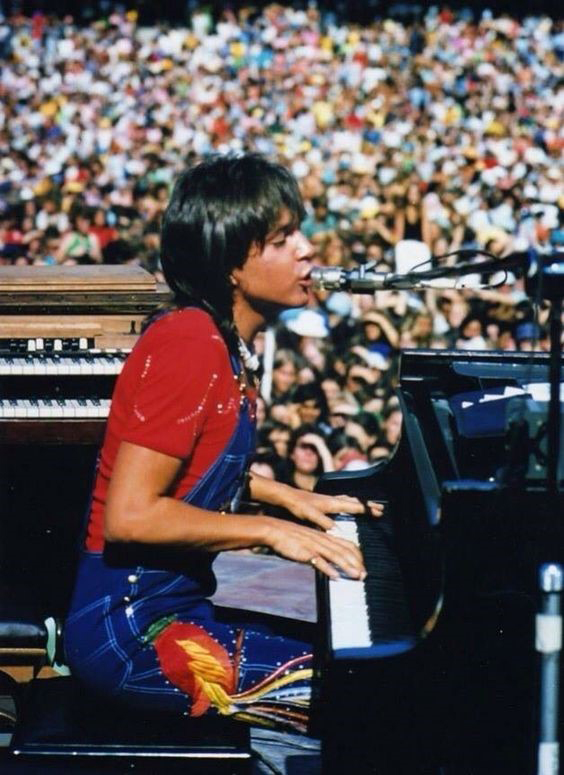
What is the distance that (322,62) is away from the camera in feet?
68.2

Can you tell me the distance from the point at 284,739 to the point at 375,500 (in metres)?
1.29

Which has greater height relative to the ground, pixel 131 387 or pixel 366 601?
pixel 131 387

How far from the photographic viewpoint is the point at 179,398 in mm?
2430

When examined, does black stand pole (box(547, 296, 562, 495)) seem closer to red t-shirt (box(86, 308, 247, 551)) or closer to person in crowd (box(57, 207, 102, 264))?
red t-shirt (box(86, 308, 247, 551))

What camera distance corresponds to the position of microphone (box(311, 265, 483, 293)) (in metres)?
2.41

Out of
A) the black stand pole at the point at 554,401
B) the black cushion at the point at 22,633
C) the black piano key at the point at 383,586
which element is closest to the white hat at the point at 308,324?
the black cushion at the point at 22,633

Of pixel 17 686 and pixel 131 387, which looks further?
pixel 17 686

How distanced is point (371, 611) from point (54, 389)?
1.83 metres

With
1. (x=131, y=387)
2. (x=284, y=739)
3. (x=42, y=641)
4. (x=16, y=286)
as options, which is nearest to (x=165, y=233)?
(x=131, y=387)

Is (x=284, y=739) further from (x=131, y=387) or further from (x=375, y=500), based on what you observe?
(x=131, y=387)

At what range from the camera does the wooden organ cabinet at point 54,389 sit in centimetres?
406

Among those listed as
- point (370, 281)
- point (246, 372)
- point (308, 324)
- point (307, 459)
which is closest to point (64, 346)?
point (246, 372)

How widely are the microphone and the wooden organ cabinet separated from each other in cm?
161

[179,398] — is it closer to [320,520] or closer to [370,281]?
[370,281]
